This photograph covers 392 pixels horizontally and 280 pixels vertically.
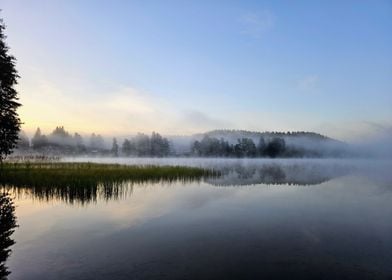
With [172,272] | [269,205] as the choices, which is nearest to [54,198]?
[269,205]

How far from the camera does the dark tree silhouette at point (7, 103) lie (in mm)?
28703

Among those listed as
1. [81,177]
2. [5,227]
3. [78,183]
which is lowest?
[5,227]

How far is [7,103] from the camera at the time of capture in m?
29.4

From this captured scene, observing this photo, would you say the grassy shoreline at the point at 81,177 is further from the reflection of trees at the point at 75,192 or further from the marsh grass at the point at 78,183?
the reflection of trees at the point at 75,192

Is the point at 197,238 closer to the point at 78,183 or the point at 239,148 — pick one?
the point at 78,183

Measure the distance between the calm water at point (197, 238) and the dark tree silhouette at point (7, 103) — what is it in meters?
10.8

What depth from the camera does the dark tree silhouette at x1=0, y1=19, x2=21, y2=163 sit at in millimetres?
28703

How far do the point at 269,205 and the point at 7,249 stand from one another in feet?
43.6

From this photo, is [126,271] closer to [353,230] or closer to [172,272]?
[172,272]

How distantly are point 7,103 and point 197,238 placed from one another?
25.1m

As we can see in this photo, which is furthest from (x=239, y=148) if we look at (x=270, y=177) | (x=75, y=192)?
(x=75, y=192)

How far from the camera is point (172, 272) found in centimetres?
837

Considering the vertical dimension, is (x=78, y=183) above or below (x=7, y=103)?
below

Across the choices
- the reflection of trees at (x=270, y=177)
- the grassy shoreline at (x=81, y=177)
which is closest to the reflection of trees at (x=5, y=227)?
the grassy shoreline at (x=81, y=177)
